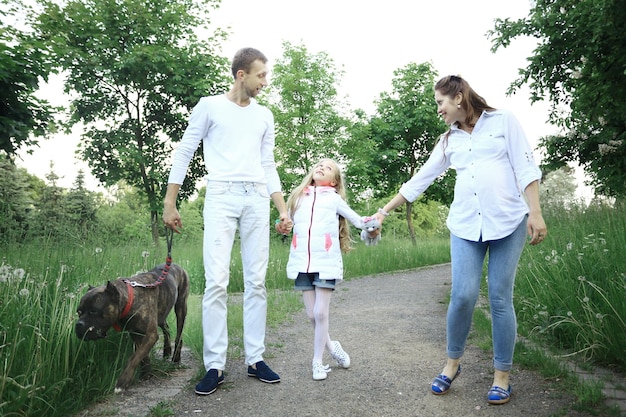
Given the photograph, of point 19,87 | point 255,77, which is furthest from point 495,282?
point 19,87

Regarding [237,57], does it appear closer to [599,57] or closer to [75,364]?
[75,364]

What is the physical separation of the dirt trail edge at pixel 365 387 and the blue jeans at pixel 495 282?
0.43 meters

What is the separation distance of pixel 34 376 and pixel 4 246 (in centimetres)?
260

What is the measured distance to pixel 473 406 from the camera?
3820 mm

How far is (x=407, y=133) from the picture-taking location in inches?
1083

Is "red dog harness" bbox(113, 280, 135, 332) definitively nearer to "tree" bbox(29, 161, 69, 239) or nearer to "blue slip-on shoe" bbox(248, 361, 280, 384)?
"blue slip-on shoe" bbox(248, 361, 280, 384)

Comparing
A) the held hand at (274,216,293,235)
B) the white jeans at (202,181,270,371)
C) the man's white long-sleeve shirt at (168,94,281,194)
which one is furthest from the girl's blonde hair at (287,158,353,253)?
the man's white long-sleeve shirt at (168,94,281,194)

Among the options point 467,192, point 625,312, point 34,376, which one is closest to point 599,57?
point 625,312

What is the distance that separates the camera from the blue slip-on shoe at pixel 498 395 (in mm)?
3820

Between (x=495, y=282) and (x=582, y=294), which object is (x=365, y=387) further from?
(x=582, y=294)

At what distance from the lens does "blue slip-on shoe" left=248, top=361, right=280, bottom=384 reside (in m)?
4.45

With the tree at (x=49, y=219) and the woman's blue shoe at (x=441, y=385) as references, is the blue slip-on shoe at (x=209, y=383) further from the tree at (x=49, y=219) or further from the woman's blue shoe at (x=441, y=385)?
the tree at (x=49, y=219)

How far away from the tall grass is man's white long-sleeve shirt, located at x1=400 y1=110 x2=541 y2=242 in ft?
5.06

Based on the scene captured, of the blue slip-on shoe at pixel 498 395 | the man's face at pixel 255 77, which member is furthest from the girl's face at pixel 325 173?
the blue slip-on shoe at pixel 498 395
